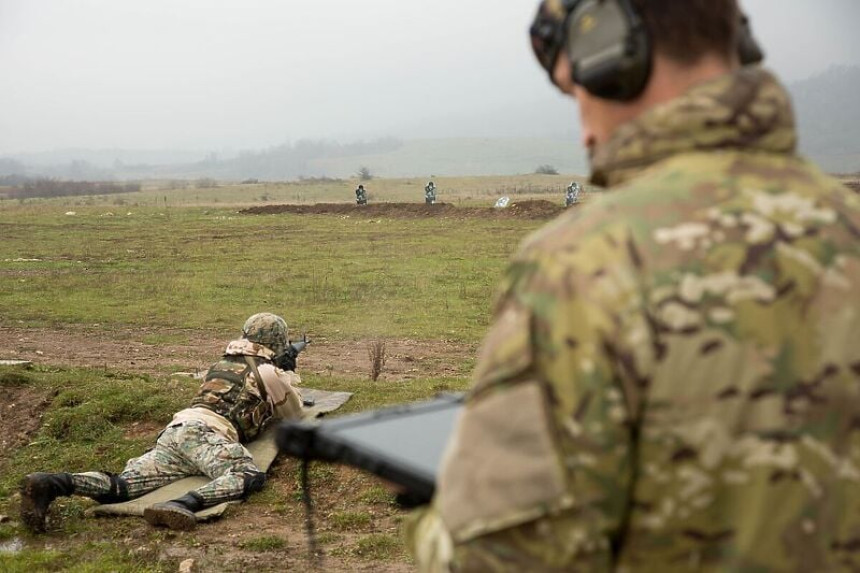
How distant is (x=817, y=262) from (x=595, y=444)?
0.45m

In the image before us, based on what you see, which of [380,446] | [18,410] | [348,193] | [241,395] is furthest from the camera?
[348,193]

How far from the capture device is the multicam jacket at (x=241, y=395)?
Result: 726 cm

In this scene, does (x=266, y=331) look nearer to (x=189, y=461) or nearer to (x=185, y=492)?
(x=189, y=461)

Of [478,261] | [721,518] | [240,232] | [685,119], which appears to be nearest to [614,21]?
[685,119]

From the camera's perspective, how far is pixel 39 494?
6324 millimetres

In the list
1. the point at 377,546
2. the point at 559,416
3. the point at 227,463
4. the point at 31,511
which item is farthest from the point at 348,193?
the point at 559,416

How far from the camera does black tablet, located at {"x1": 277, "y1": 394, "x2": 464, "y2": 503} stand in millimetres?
1925

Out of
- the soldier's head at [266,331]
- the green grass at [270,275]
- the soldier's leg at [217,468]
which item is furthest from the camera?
the green grass at [270,275]

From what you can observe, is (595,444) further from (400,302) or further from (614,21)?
(400,302)

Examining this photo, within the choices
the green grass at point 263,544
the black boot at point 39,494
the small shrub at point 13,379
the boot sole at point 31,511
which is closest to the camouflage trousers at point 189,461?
the black boot at point 39,494

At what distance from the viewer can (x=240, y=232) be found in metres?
31.3

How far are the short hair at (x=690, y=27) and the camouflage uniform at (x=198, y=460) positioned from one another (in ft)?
18.4

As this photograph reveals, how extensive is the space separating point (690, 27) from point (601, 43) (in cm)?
15

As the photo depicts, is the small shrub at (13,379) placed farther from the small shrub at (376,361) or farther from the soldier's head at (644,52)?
the soldier's head at (644,52)
